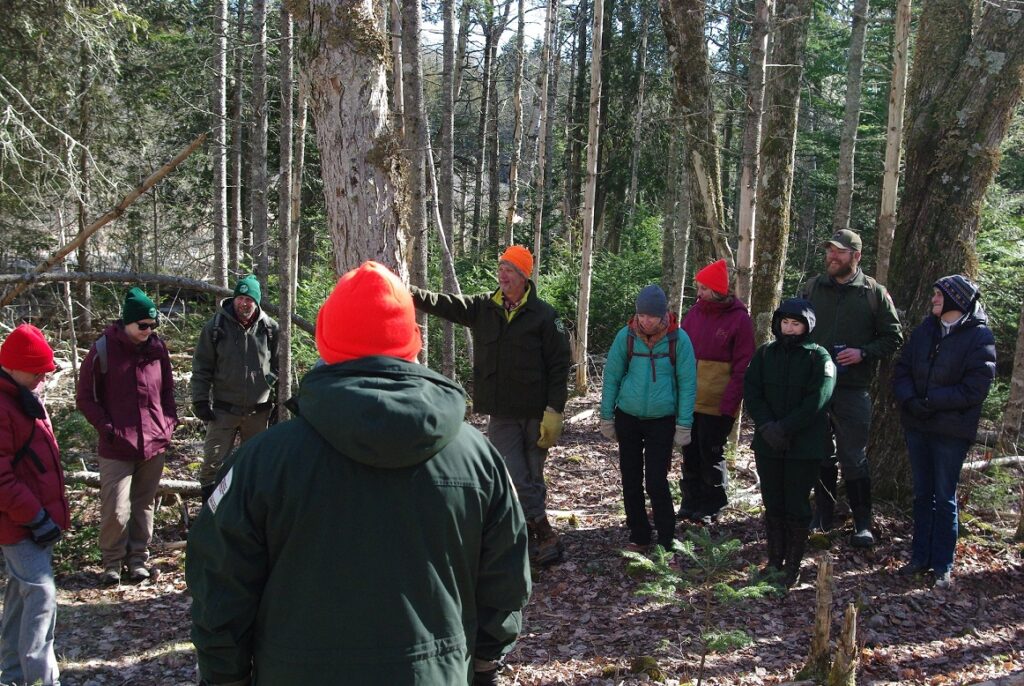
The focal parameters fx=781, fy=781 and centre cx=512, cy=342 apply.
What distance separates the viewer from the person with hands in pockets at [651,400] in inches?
231

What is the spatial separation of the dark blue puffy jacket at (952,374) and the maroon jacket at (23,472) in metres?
5.55

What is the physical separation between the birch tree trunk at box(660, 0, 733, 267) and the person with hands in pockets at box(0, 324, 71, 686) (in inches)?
245

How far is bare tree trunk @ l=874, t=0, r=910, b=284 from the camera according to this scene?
25.0ft

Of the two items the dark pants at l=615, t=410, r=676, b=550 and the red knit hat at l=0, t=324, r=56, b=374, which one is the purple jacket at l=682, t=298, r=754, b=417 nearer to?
the dark pants at l=615, t=410, r=676, b=550

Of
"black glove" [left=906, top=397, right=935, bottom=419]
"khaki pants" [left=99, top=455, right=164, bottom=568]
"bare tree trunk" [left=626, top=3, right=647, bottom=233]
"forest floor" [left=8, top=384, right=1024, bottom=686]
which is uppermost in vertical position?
"bare tree trunk" [left=626, top=3, right=647, bottom=233]

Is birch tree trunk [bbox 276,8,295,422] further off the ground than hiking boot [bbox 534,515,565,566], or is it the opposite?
birch tree trunk [bbox 276,8,295,422]

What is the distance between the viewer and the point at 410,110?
9.09 meters

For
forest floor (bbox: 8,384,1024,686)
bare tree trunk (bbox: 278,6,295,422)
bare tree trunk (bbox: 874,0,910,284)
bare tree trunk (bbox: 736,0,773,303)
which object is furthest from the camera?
bare tree trunk (bbox: 874,0,910,284)

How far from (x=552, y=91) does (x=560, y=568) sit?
18529 mm

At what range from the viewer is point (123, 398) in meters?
6.00

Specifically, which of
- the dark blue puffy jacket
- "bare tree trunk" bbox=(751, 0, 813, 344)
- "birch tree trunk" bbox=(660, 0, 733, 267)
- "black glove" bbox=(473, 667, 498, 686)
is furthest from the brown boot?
"birch tree trunk" bbox=(660, 0, 733, 267)

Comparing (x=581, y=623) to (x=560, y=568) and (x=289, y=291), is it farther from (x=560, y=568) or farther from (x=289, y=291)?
(x=289, y=291)

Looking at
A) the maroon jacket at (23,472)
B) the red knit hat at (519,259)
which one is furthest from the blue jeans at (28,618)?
the red knit hat at (519,259)

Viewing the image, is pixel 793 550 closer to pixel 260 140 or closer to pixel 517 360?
pixel 517 360
